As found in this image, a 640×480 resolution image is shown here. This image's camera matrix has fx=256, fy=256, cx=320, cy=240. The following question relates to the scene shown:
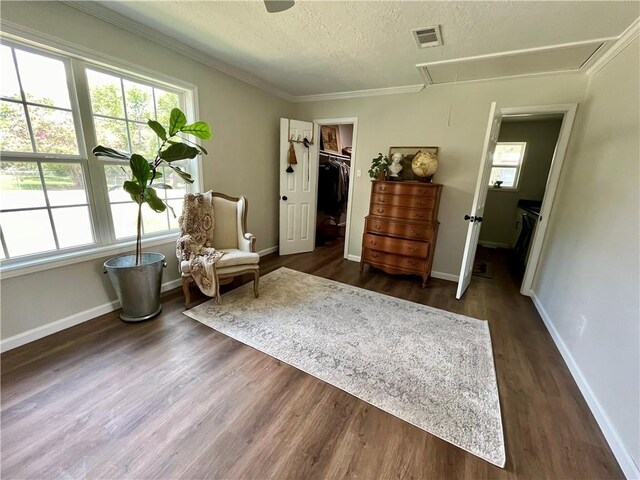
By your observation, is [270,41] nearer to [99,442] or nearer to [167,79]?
[167,79]

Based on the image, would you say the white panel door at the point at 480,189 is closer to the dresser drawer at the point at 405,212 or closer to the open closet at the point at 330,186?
the dresser drawer at the point at 405,212

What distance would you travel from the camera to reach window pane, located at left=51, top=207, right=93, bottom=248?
2.01 m

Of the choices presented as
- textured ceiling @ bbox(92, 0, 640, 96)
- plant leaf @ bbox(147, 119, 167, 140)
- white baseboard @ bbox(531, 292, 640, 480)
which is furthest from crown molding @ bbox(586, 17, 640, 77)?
plant leaf @ bbox(147, 119, 167, 140)

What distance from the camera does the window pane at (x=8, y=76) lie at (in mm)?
1664

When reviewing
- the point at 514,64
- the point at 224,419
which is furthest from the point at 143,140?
Result: the point at 514,64

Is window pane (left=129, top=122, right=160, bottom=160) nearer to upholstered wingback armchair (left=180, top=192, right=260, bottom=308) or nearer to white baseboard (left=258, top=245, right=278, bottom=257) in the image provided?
upholstered wingback armchair (left=180, top=192, right=260, bottom=308)

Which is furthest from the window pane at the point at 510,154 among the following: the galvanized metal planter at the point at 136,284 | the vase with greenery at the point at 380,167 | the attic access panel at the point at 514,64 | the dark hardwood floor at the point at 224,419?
the galvanized metal planter at the point at 136,284

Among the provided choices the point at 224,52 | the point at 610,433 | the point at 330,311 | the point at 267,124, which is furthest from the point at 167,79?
the point at 610,433

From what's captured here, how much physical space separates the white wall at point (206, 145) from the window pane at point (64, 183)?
20.7 inches

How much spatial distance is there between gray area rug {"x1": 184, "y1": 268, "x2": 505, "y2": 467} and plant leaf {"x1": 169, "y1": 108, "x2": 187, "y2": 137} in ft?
5.30

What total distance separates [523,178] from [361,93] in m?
3.62

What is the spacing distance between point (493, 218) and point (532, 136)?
1583 millimetres

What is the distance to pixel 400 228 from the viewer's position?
10.4 feet

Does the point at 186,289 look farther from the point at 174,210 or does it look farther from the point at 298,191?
the point at 298,191
